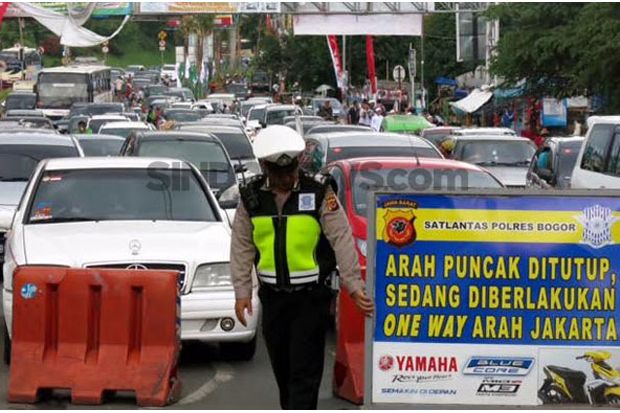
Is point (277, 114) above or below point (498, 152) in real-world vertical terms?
below

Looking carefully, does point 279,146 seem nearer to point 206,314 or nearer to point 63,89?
point 206,314

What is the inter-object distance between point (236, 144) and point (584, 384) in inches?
710

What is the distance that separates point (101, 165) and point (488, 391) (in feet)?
15.8

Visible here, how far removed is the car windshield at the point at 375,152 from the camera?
17531 mm

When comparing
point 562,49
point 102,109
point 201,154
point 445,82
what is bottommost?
point 102,109

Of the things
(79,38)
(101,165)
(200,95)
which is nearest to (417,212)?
(101,165)

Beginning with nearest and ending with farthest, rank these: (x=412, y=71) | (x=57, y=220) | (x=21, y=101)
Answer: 1. (x=57, y=220)
2. (x=412, y=71)
3. (x=21, y=101)

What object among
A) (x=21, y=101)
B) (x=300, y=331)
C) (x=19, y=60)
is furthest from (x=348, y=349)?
(x=19, y=60)

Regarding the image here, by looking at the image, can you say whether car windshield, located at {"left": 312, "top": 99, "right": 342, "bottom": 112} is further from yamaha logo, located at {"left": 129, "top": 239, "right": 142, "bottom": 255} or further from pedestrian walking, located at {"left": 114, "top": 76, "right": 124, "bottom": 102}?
yamaha logo, located at {"left": 129, "top": 239, "right": 142, "bottom": 255}

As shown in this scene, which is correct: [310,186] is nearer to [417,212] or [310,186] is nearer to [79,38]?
[417,212]

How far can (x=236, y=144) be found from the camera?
2584 cm

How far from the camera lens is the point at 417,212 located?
26.4 ft

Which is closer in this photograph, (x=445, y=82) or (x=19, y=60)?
(x=445, y=82)

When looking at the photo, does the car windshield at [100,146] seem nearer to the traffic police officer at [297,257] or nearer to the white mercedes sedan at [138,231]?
the white mercedes sedan at [138,231]
